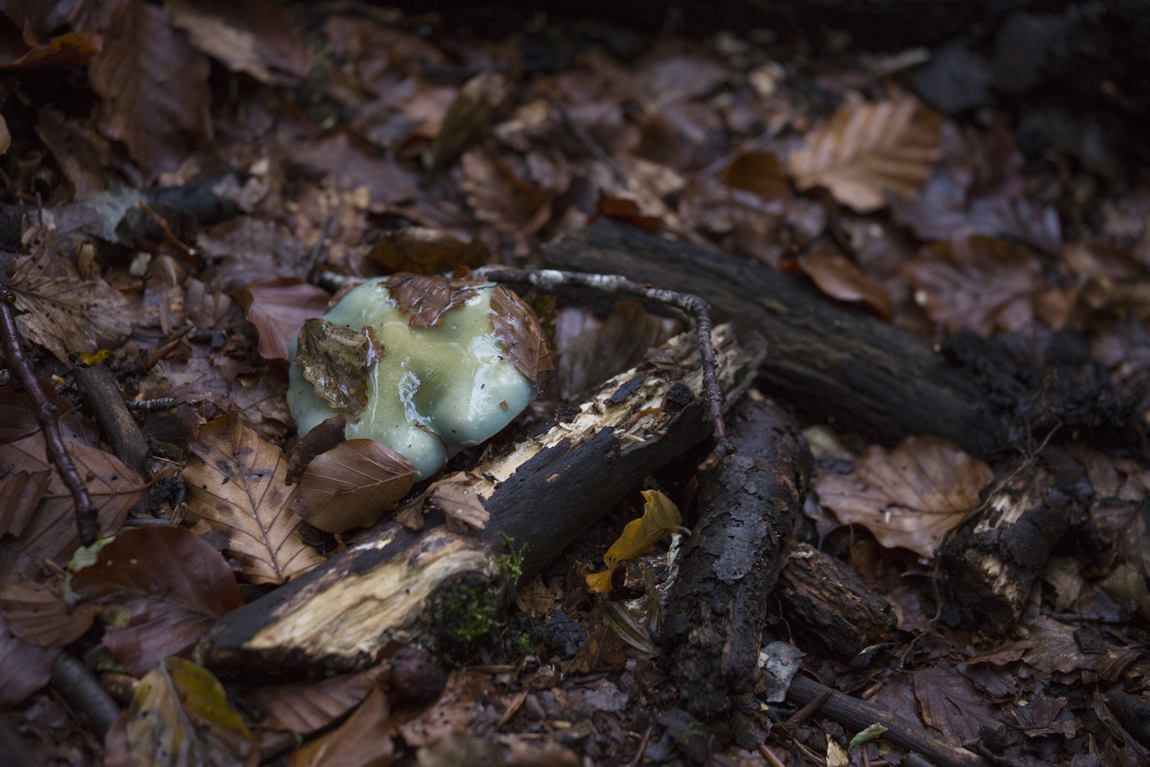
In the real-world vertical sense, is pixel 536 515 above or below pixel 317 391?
below

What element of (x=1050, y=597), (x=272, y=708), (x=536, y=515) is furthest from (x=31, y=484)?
(x=1050, y=597)

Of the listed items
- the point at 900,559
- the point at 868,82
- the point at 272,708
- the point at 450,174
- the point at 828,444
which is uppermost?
the point at 450,174

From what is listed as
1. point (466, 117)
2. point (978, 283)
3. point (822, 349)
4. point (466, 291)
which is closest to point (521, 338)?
point (466, 291)

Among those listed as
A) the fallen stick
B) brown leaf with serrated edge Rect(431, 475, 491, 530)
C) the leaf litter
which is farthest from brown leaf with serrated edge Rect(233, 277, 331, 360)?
the fallen stick

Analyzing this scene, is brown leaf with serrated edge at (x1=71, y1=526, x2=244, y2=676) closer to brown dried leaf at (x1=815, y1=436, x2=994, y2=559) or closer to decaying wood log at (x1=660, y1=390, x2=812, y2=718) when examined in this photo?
decaying wood log at (x1=660, y1=390, x2=812, y2=718)

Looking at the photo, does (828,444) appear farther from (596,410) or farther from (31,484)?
(31,484)

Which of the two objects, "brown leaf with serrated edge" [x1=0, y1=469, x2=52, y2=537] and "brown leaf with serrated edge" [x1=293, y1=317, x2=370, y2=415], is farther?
"brown leaf with serrated edge" [x1=293, y1=317, x2=370, y2=415]

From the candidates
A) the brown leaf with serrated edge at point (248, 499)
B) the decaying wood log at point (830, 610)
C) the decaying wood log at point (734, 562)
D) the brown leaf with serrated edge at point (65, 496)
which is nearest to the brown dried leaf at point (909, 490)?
the decaying wood log at point (734, 562)
